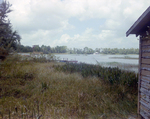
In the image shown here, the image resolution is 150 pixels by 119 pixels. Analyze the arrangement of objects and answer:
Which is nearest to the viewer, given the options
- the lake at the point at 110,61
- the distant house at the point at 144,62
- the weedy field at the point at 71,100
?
the distant house at the point at 144,62

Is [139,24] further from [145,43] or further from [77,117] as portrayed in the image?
[77,117]

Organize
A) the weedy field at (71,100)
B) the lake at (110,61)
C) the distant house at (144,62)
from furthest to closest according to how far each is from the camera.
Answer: the lake at (110,61)
the weedy field at (71,100)
the distant house at (144,62)

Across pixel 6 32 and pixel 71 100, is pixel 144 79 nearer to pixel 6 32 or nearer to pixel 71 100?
pixel 71 100

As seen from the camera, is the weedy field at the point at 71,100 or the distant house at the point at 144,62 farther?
the weedy field at the point at 71,100

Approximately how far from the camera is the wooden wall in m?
3.80

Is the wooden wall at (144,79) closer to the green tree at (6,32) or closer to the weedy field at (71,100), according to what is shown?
the weedy field at (71,100)

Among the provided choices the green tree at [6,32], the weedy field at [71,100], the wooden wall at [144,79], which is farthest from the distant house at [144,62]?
the green tree at [6,32]

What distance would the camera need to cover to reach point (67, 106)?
4719 millimetres

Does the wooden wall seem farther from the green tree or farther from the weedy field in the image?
the green tree

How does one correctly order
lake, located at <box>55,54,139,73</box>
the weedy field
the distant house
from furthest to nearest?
lake, located at <box>55,54,139,73</box> < the weedy field < the distant house

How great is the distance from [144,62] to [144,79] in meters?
0.53

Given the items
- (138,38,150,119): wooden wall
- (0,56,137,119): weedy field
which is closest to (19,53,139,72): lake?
(0,56,137,119): weedy field

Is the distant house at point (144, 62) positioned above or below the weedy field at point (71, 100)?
above

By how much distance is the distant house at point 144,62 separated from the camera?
12.4 feet
